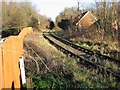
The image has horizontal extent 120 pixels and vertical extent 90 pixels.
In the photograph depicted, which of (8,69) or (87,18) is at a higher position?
(87,18)

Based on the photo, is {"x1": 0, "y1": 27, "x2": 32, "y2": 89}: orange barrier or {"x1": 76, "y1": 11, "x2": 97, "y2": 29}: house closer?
{"x1": 0, "y1": 27, "x2": 32, "y2": 89}: orange barrier

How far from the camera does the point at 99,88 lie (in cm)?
862

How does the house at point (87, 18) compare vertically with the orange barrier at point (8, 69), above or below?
above

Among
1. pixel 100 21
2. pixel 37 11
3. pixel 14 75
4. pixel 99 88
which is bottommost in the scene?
pixel 99 88

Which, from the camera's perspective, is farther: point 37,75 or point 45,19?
point 45,19

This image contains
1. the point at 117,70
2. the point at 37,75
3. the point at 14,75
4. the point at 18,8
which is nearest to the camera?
the point at 14,75

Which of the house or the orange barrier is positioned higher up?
the house

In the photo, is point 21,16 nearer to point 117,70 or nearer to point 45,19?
point 117,70

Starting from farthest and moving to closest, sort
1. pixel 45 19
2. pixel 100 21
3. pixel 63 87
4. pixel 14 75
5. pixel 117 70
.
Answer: pixel 45 19 → pixel 100 21 → pixel 117 70 → pixel 63 87 → pixel 14 75

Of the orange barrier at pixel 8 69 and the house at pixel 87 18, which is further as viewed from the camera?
the house at pixel 87 18

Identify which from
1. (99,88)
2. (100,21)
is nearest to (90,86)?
(99,88)

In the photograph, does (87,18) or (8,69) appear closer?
(8,69)

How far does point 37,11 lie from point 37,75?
49.9m

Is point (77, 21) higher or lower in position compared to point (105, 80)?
higher
